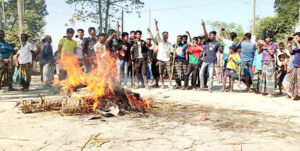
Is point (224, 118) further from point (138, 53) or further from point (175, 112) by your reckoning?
point (138, 53)

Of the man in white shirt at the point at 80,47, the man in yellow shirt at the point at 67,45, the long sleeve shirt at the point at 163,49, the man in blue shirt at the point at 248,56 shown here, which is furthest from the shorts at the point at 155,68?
the man in yellow shirt at the point at 67,45

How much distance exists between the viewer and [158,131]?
3.84 meters

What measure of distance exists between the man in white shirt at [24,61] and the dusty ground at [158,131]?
→ 11.1 feet

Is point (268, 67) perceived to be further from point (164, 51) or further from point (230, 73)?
point (164, 51)

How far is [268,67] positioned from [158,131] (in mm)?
5826

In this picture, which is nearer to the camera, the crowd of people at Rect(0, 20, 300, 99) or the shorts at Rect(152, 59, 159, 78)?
the crowd of people at Rect(0, 20, 300, 99)

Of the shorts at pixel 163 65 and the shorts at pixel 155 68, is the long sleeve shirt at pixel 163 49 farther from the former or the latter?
the shorts at pixel 155 68

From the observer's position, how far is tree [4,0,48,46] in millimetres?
14486

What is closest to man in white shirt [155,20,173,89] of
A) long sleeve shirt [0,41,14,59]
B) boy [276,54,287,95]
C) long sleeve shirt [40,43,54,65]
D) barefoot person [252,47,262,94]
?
barefoot person [252,47,262,94]

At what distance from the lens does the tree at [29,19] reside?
14486 millimetres

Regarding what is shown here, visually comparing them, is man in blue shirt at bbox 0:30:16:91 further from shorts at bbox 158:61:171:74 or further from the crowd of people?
shorts at bbox 158:61:171:74

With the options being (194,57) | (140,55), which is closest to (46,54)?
(140,55)

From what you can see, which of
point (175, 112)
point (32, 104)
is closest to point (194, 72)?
point (175, 112)

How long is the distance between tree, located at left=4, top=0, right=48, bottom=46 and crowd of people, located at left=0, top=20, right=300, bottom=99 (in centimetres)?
486
